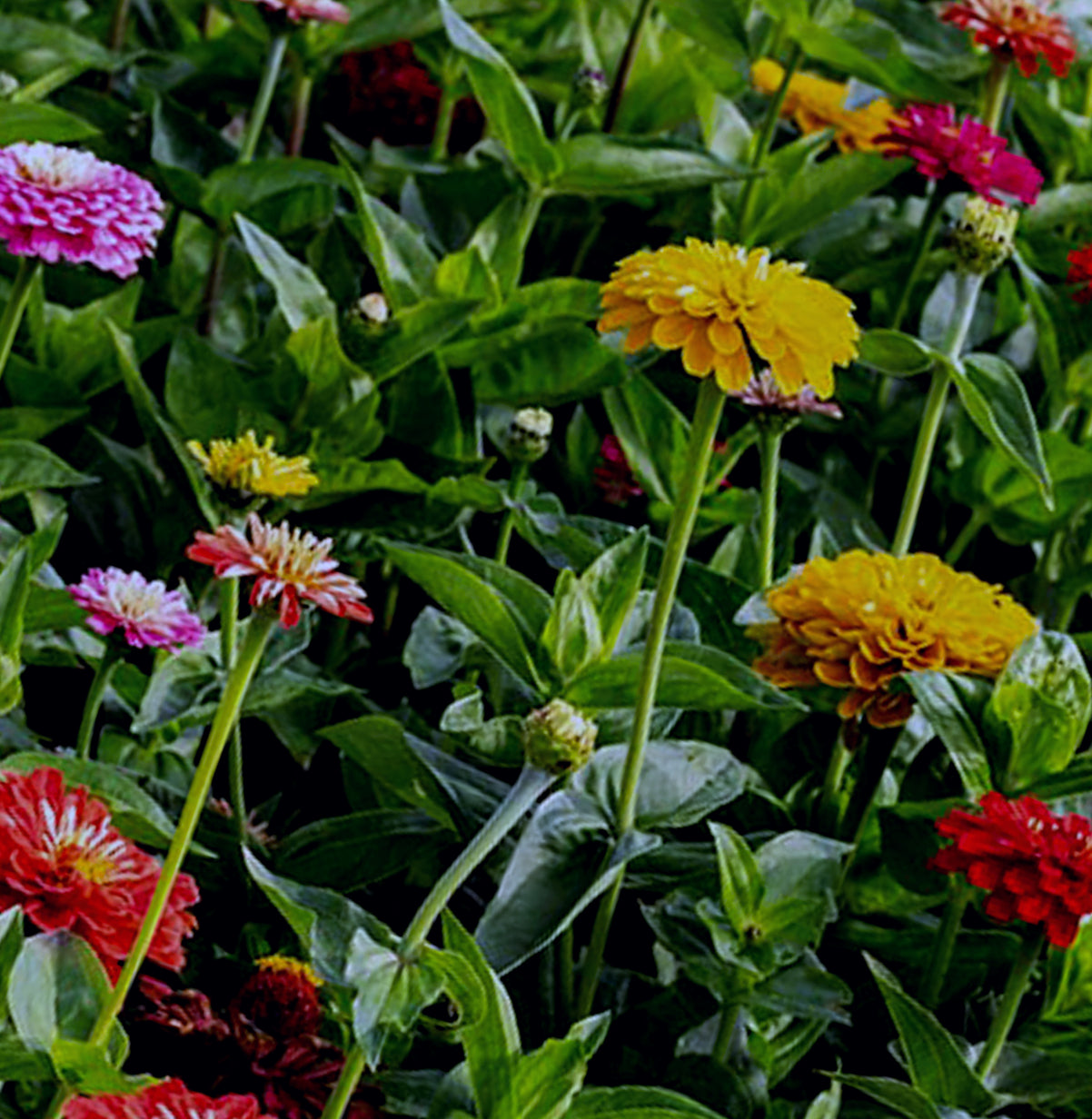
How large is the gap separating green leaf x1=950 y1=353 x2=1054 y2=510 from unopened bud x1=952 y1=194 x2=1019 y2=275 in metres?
0.05

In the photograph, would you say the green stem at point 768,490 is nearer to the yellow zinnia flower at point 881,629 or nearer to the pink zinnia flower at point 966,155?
the yellow zinnia flower at point 881,629

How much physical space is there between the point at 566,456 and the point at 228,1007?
0.57 meters

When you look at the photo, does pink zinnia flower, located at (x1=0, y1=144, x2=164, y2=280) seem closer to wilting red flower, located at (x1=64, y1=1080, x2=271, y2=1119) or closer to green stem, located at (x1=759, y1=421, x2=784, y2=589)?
green stem, located at (x1=759, y1=421, x2=784, y2=589)

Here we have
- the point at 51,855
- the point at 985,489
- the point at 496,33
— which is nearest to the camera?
the point at 51,855

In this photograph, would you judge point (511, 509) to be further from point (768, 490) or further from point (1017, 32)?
point (1017, 32)

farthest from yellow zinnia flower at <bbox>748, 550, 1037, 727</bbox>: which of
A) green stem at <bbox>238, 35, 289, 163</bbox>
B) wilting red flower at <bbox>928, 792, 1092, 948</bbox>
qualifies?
green stem at <bbox>238, 35, 289, 163</bbox>

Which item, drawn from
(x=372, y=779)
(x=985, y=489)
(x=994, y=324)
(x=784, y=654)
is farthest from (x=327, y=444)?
(x=994, y=324)

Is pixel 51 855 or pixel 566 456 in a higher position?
pixel 51 855

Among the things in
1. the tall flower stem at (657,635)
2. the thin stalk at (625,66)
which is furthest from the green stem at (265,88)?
the tall flower stem at (657,635)

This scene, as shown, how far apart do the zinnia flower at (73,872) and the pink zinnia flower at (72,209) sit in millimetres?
287

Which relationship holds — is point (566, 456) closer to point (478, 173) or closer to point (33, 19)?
point (478, 173)

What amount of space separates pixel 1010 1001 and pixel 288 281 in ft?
1.88

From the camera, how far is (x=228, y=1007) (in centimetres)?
86

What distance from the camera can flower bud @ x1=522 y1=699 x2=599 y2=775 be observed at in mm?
774
